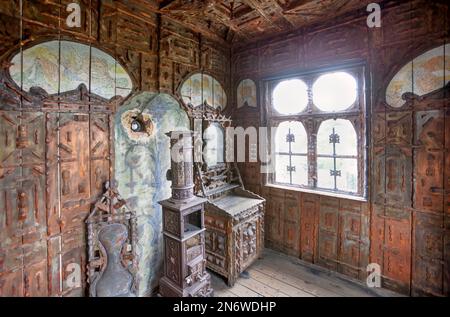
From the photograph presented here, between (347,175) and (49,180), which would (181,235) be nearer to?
(49,180)

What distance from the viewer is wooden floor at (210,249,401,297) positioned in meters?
2.88

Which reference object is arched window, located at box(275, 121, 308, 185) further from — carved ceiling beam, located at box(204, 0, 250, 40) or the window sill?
carved ceiling beam, located at box(204, 0, 250, 40)

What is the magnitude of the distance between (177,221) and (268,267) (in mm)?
1823

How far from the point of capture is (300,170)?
3738mm

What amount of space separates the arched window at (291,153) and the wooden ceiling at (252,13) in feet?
4.95

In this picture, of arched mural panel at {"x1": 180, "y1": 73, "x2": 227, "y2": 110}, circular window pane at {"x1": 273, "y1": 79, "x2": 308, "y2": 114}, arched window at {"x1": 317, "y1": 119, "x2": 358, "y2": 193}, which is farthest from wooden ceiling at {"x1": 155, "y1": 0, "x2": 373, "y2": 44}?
arched window at {"x1": 317, "y1": 119, "x2": 358, "y2": 193}

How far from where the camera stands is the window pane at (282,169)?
3881 millimetres

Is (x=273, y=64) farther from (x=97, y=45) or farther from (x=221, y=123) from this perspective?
(x=97, y=45)

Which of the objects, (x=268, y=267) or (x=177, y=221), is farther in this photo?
(x=268, y=267)

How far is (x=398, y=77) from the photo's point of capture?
9.18 ft

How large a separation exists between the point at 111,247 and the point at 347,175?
10.7 feet

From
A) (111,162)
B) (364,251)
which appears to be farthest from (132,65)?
(364,251)

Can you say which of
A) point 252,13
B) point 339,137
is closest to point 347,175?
point 339,137

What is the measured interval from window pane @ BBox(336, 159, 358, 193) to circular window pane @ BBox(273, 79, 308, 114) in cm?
106
